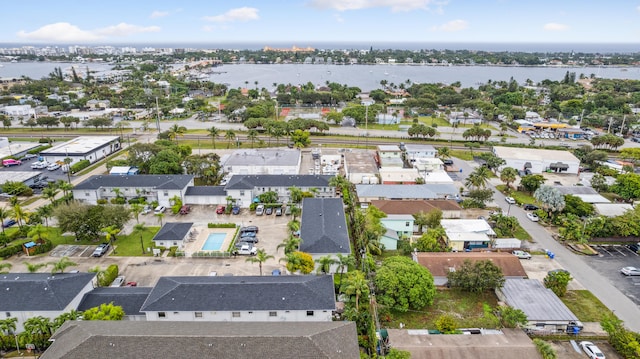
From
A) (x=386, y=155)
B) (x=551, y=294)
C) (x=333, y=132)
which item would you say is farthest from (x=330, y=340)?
(x=333, y=132)

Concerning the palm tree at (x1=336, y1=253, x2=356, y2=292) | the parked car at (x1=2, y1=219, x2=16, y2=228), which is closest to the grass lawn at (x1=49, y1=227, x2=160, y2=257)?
the parked car at (x1=2, y1=219, x2=16, y2=228)

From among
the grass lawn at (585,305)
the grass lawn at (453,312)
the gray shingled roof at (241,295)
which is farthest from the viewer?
the grass lawn at (585,305)

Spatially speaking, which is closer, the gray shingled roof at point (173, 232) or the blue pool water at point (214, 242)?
the gray shingled roof at point (173, 232)

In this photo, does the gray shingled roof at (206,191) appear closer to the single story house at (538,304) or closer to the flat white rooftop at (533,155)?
the single story house at (538,304)

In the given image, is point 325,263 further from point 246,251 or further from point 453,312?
point 453,312

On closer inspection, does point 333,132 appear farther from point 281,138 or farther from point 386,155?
point 386,155

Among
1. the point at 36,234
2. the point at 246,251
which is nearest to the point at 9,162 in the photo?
the point at 36,234

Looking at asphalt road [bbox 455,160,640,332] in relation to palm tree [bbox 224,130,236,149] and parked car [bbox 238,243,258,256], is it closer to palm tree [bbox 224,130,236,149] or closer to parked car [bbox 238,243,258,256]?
parked car [bbox 238,243,258,256]

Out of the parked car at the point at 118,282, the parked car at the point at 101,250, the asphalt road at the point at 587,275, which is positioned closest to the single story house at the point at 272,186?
the parked car at the point at 101,250

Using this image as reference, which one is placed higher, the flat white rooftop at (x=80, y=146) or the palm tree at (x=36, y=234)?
the flat white rooftop at (x=80, y=146)
